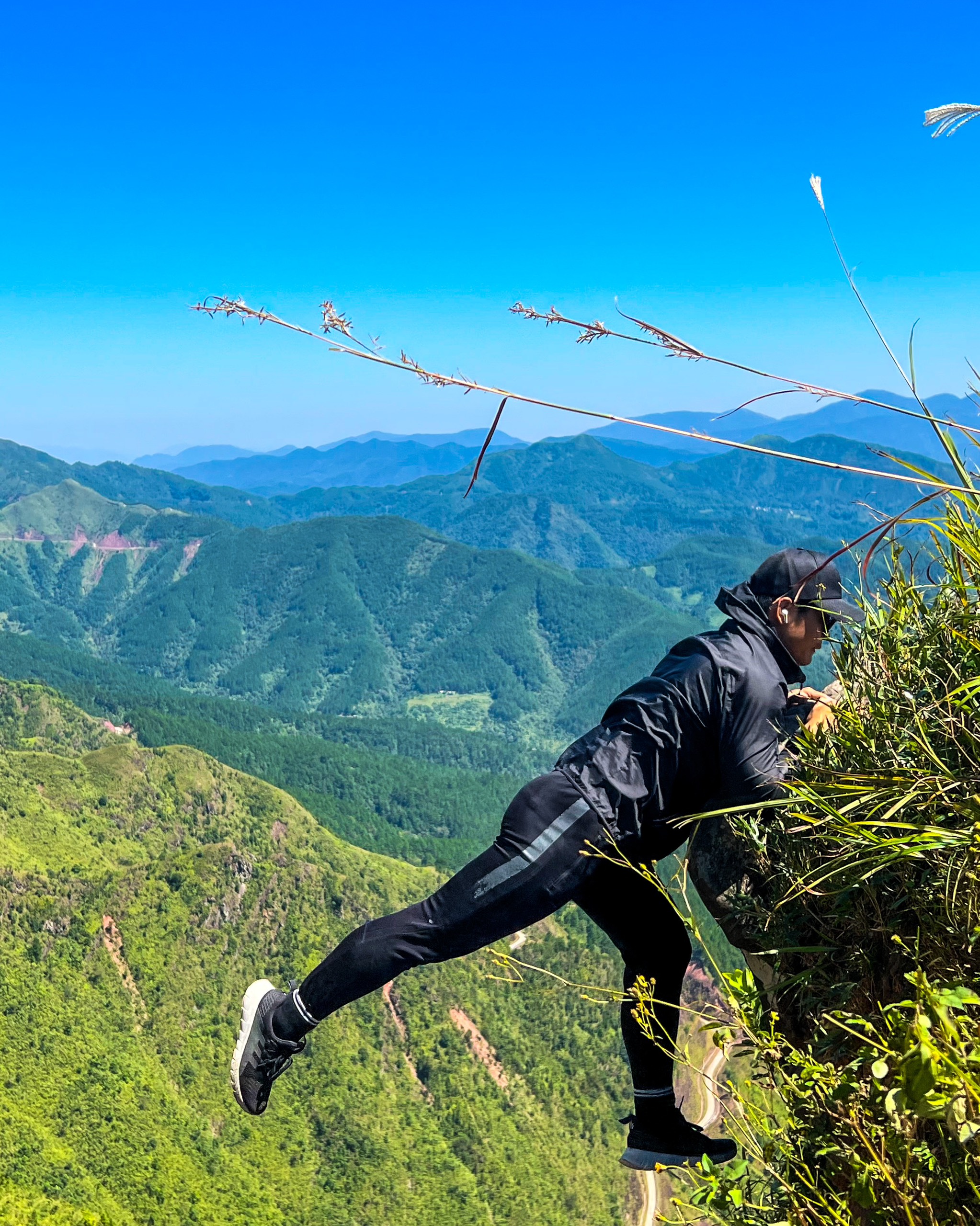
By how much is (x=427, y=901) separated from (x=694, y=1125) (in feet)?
4.43

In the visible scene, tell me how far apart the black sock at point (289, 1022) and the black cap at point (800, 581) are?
7.26 feet

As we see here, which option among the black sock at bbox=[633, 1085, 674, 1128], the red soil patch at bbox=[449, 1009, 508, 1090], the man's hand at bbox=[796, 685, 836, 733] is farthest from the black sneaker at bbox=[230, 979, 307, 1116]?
the red soil patch at bbox=[449, 1009, 508, 1090]

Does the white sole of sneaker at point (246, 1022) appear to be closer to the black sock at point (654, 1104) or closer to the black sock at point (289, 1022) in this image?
the black sock at point (289, 1022)

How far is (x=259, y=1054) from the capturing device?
11.2ft

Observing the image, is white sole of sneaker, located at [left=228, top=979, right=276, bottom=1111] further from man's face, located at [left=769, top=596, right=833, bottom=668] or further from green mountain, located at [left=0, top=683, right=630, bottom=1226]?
green mountain, located at [left=0, top=683, right=630, bottom=1226]

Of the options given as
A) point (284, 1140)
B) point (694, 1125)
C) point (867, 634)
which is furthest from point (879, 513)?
point (284, 1140)

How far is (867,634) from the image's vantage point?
2723 millimetres

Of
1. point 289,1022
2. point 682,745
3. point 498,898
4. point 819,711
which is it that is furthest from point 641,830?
point 289,1022

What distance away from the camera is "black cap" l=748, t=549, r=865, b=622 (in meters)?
3.35

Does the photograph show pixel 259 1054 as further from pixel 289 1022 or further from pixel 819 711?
pixel 819 711

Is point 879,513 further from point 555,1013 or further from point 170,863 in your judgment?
point 555,1013

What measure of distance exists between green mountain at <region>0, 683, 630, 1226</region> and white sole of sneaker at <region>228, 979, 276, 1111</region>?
53.4 meters

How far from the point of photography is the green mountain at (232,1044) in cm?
5341

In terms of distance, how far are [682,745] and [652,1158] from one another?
150cm
